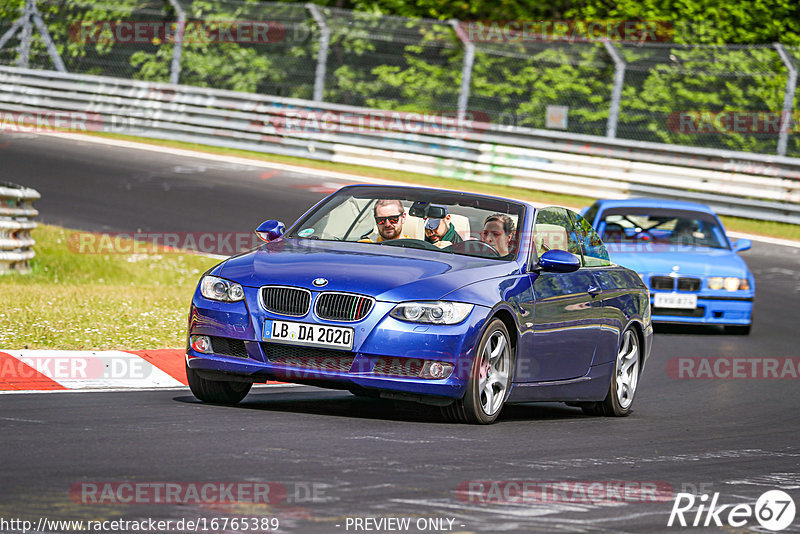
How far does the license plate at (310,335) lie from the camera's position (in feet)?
25.1

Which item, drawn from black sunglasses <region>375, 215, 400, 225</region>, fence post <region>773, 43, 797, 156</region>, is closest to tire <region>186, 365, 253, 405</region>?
black sunglasses <region>375, 215, 400, 225</region>

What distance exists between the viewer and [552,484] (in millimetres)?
6324

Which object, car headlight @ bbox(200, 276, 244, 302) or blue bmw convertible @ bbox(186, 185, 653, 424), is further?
car headlight @ bbox(200, 276, 244, 302)

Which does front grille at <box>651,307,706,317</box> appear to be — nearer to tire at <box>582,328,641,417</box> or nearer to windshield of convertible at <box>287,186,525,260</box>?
tire at <box>582,328,641,417</box>

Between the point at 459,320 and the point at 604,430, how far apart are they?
1.59 m

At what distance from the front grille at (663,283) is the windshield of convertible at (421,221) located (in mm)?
6572

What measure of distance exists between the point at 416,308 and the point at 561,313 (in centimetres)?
152

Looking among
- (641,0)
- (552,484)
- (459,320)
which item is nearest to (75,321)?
(459,320)

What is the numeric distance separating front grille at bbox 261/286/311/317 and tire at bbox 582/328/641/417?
287 cm

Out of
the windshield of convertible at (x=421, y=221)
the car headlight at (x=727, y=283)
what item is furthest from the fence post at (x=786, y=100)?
the windshield of convertible at (x=421, y=221)

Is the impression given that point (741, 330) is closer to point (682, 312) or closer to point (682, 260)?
point (682, 312)

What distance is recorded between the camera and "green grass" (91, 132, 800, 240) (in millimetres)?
23898

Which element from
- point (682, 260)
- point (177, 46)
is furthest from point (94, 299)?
point (177, 46)

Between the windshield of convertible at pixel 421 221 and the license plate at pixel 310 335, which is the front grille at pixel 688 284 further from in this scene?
the license plate at pixel 310 335
